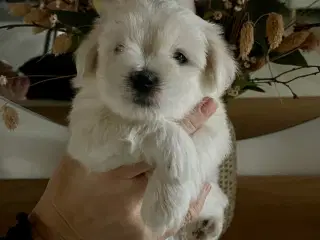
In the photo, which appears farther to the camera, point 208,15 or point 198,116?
point 208,15

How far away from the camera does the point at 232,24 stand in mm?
1357

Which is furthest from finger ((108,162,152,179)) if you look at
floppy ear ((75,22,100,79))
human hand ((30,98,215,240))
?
floppy ear ((75,22,100,79))

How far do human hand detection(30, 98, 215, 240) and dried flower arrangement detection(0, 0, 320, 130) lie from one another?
214 millimetres

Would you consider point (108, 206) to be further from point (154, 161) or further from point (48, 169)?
point (48, 169)

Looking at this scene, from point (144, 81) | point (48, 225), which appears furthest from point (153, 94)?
point (48, 225)

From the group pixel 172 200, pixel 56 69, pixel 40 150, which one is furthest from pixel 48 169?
pixel 172 200

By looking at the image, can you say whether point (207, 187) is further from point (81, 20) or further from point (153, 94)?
point (81, 20)

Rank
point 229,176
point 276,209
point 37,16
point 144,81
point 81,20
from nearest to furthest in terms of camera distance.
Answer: point 144,81 < point 37,16 < point 81,20 < point 229,176 < point 276,209

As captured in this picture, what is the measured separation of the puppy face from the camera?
1081 millimetres

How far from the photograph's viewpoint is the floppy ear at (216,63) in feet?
4.04

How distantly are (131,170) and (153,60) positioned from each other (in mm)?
253

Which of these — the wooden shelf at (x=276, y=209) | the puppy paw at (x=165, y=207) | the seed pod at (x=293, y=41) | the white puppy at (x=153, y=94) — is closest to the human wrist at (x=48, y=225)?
the white puppy at (x=153, y=94)

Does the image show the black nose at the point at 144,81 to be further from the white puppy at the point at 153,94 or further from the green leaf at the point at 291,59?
the green leaf at the point at 291,59

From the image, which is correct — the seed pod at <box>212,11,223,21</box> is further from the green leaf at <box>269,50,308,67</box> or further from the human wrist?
the human wrist
